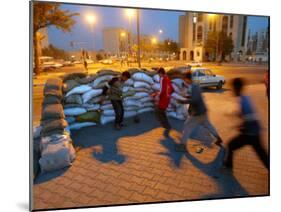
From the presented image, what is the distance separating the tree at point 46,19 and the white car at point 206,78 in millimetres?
1164

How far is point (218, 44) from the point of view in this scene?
1.84 metres

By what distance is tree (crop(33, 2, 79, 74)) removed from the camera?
1.58 meters

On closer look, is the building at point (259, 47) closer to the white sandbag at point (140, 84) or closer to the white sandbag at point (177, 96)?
the white sandbag at point (177, 96)

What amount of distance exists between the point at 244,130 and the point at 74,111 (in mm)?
1599

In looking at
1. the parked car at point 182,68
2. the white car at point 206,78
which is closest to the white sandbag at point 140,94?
the parked car at point 182,68

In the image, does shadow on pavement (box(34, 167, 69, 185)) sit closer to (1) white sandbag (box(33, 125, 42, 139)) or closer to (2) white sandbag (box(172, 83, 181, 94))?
(1) white sandbag (box(33, 125, 42, 139))

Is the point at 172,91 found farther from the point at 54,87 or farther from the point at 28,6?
the point at 28,6

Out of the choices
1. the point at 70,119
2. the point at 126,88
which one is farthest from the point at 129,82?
the point at 70,119

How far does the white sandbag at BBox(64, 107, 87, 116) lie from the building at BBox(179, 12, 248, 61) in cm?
101

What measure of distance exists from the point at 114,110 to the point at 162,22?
888 mm

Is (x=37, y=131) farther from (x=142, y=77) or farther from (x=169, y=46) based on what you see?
(x=169, y=46)

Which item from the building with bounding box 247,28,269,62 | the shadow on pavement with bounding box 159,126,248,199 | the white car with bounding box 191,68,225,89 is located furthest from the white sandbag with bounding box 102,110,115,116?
the building with bounding box 247,28,269,62

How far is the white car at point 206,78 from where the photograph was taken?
1811 mm
